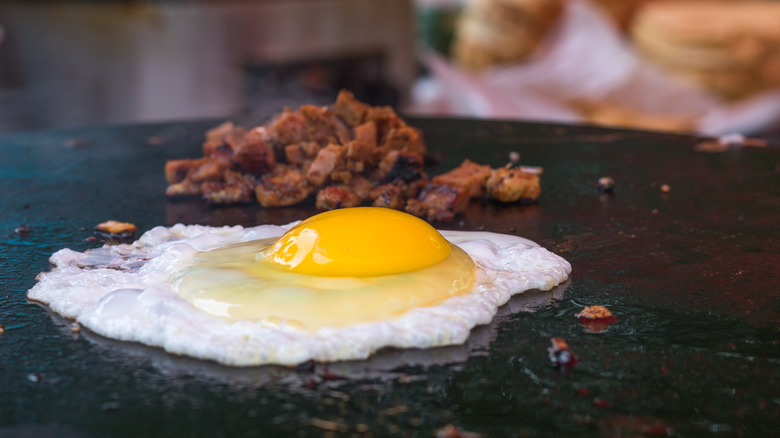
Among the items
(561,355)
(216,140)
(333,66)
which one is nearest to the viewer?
(561,355)

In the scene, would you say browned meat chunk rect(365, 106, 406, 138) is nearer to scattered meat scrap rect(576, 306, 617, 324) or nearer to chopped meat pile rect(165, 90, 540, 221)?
chopped meat pile rect(165, 90, 540, 221)

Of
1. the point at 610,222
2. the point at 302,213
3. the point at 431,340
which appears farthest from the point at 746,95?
the point at 431,340

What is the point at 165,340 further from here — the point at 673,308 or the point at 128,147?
the point at 128,147

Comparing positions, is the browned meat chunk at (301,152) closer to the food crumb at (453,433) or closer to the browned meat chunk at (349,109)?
the browned meat chunk at (349,109)

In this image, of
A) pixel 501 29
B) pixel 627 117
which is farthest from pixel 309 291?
pixel 501 29

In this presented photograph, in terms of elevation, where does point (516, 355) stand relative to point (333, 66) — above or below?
below

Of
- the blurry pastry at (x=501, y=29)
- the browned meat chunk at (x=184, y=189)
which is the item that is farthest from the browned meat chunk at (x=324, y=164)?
the blurry pastry at (x=501, y=29)

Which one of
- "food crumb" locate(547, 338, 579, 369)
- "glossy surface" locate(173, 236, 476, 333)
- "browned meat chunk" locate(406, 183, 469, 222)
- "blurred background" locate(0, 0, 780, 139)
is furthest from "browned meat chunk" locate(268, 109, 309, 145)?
"blurred background" locate(0, 0, 780, 139)

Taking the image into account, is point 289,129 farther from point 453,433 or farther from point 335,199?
point 453,433
